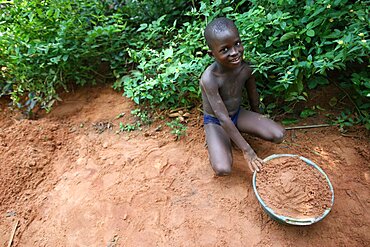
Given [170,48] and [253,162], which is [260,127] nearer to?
[253,162]

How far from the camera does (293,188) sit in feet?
6.24

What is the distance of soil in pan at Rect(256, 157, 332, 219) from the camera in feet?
6.01

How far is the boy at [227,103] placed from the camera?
6.31 ft

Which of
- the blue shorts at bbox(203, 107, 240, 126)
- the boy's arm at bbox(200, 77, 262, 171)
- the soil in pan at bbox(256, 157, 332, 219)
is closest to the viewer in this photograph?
the soil in pan at bbox(256, 157, 332, 219)

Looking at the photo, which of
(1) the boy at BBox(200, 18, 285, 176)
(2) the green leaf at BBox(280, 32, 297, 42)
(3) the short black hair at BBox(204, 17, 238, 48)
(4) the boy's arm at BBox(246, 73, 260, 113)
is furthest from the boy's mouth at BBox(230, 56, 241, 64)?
(2) the green leaf at BBox(280, 32, 297, 42)

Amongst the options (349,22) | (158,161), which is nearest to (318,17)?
(349,22)

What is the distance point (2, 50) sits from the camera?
288 centimetres

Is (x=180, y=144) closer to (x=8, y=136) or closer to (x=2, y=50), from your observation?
(x=8, y=136)

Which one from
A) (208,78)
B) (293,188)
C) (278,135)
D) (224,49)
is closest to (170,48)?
(208,78)

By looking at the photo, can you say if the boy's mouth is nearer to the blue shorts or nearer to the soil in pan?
the blue shorts

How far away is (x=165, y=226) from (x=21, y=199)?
110 centimetres

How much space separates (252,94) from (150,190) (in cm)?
99

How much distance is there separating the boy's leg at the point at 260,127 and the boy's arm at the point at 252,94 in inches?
2.8

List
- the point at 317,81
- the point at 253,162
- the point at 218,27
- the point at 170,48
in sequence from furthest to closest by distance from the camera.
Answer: the point at 170,48, the point at 317,81, the point at 253,162, the point at 218,27
